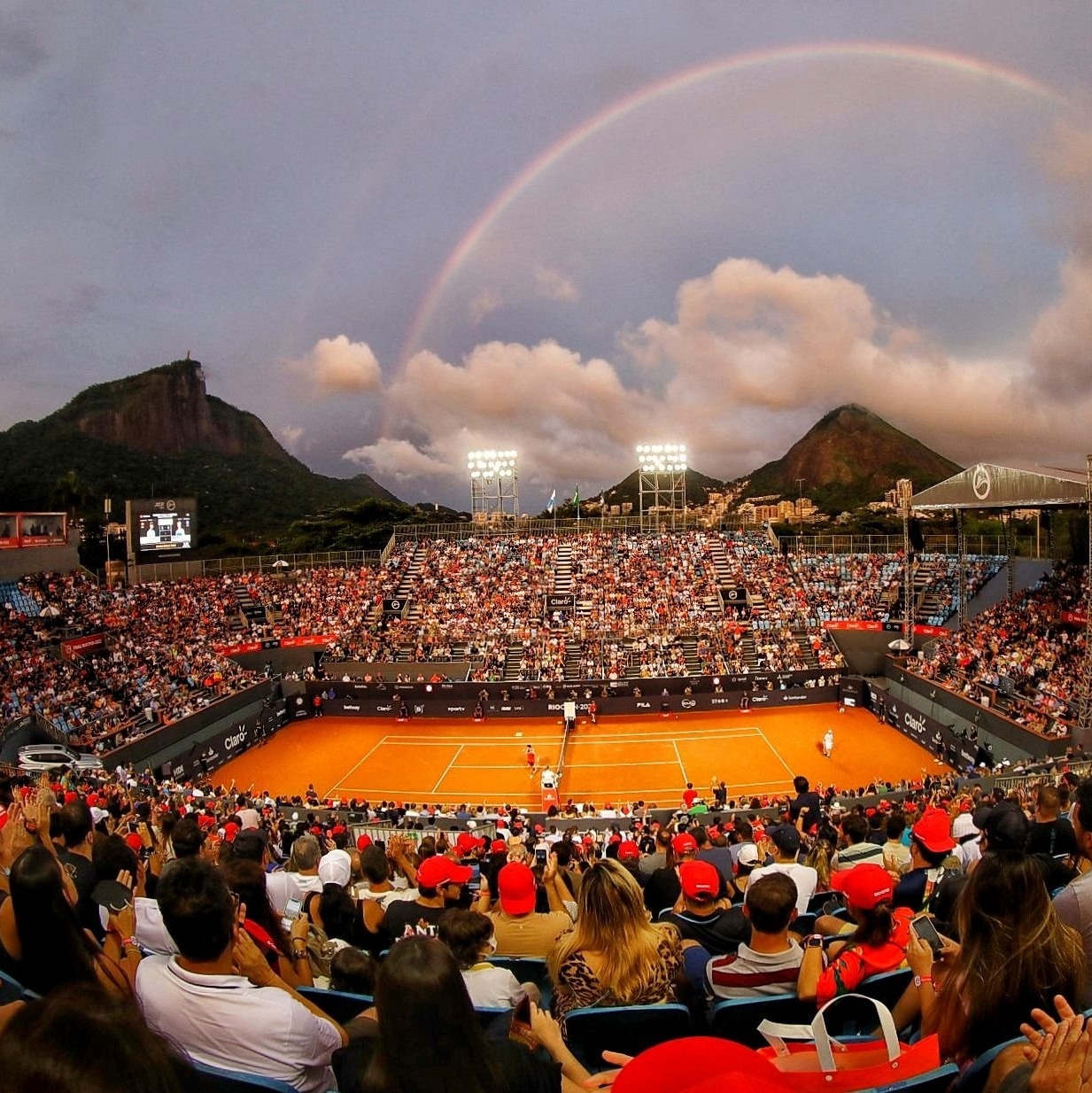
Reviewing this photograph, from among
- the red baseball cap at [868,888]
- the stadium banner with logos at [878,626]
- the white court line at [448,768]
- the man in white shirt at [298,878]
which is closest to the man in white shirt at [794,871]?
the red baseball cap at [868,888]

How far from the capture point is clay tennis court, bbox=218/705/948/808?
2670cm

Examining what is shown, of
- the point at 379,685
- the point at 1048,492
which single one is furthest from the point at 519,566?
the point at 1048,492

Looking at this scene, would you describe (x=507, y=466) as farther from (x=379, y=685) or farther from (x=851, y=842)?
(x=851, y=842)

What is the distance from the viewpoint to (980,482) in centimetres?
3334

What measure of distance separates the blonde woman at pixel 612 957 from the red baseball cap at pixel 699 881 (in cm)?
138

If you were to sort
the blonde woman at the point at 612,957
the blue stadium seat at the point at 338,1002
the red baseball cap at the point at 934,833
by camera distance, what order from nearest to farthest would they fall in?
the blonde woman at the point at 612,957, the blue stadium seat at the point at 338,1002, the red baseball cap at the point at 934,833

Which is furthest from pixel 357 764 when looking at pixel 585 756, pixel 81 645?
pixel 81 645

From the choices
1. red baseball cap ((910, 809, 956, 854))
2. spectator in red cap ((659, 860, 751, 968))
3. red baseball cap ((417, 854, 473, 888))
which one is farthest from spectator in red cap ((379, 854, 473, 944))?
red baseball cap ((910, 809, 956, 854))

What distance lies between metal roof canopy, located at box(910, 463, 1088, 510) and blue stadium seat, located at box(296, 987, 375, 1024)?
32565 millimetres

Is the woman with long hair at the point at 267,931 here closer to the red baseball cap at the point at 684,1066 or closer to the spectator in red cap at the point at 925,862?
the red baseball cap at the point at 684,1066

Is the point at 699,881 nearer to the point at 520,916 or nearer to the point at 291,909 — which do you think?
the point at 520,916

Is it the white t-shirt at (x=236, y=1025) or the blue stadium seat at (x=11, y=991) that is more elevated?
the white t-shirt at (x=236, y=1025)

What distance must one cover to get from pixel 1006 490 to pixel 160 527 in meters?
50.7

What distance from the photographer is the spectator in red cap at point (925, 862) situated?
577cm
